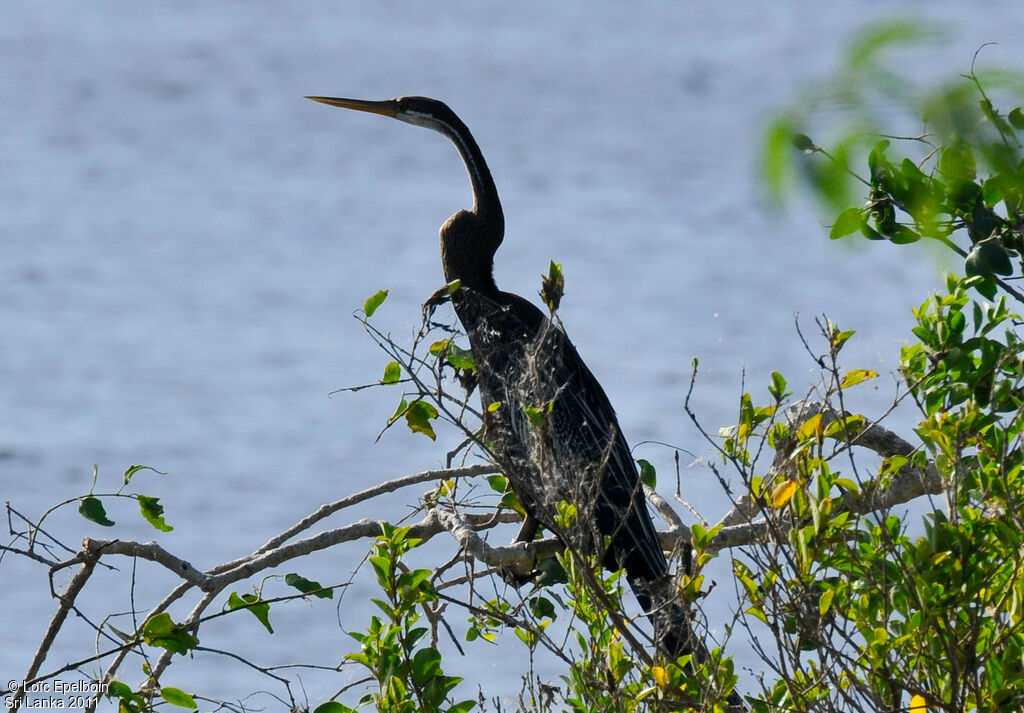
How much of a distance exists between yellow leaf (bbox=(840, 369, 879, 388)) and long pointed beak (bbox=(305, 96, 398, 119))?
2687 millimetres

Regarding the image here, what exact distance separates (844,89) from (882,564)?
118 cm

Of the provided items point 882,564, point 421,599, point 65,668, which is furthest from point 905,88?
point 65,668

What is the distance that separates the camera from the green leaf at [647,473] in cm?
299

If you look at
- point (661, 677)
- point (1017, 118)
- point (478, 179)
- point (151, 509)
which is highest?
point (478, 179)

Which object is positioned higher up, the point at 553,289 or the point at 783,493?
the point at 553,289

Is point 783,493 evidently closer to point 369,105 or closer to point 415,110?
point 415,110

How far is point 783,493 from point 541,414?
47 cm

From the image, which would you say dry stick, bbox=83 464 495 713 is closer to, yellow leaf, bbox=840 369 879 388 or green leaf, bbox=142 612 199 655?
green leaf, bbox=142 612 199 655

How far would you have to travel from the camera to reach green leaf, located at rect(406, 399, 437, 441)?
2705 mm

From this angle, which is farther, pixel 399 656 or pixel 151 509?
pixel 151 509

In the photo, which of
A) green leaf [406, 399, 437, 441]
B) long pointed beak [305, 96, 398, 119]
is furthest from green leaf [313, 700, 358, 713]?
long pointed beak [305, 96, 398, 119]

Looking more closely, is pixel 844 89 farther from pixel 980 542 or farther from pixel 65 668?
pixel 65 668

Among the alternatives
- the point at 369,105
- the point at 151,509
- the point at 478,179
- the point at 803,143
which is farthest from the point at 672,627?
the point at 369,105

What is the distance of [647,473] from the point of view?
302 centimetres
